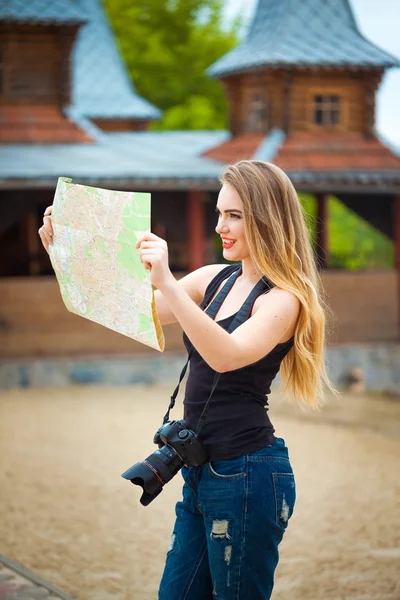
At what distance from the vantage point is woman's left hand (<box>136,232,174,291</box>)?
115 inches

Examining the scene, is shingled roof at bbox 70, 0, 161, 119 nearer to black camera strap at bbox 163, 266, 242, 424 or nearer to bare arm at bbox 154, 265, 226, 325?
bare arm at bbox 154, 265, 226, 325

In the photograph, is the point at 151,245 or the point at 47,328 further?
the point at 47,328

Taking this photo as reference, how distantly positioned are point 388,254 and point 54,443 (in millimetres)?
30662

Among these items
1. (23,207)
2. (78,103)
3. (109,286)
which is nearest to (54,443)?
(23,207)

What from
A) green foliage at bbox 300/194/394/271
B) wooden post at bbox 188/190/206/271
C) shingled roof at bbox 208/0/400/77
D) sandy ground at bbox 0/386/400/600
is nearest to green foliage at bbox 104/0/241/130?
green foliage at bbox 300/194/394/271

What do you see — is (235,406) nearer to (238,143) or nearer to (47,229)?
(47,229)

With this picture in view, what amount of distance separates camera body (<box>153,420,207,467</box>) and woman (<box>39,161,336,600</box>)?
4cm

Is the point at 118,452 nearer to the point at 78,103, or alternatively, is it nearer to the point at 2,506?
the point at 2,506

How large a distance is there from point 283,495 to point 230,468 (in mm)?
188

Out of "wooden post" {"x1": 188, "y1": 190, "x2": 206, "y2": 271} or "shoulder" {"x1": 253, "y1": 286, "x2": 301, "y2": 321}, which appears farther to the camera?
"wooden post" {"x1": 188, "y1": 190, "x2": 206, "y2": 271}

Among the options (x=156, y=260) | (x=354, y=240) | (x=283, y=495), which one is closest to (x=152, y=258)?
(x=156, y=260)

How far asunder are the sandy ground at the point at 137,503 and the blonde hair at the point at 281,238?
2.82 m

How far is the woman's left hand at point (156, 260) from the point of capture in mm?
2926

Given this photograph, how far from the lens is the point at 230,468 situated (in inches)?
124
